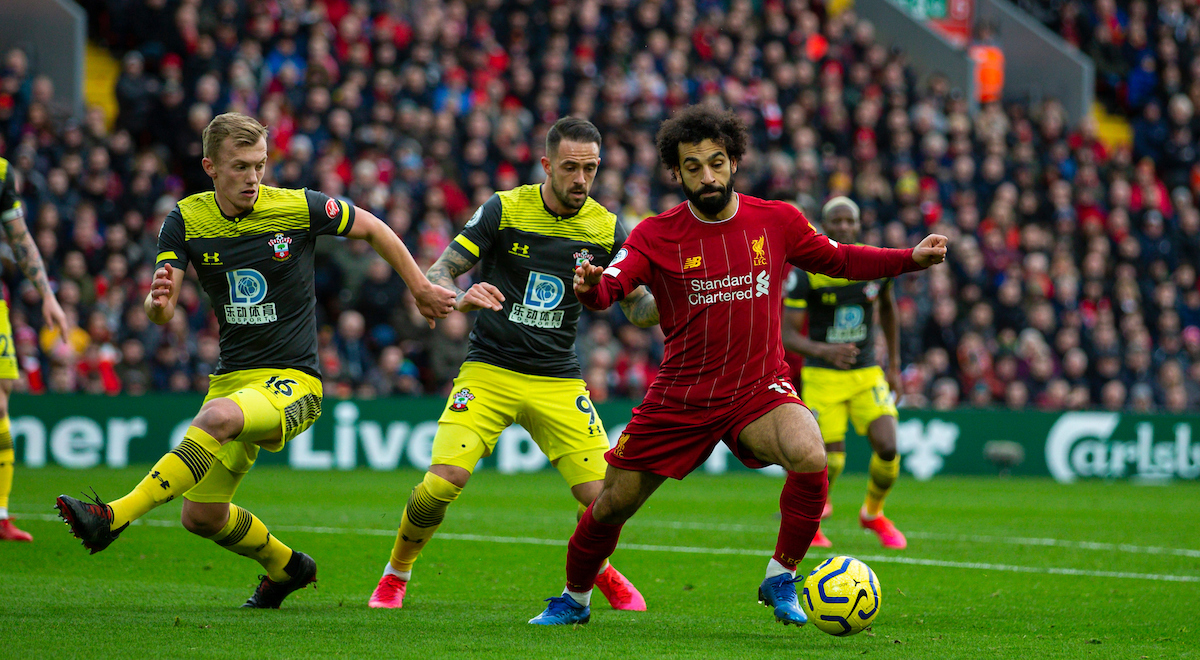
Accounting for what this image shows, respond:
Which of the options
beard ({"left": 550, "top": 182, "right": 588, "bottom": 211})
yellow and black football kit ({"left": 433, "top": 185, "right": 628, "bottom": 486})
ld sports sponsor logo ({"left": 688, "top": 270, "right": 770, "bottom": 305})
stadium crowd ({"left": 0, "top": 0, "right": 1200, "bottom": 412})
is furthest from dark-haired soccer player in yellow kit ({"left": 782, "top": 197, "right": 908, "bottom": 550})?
stadium crowd ({"left": 0, "top": 0, "right": 1200, "bottom": 412})

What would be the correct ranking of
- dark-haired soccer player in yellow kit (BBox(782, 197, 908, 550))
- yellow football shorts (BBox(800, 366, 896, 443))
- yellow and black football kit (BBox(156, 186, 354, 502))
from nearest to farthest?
yellow and black football kit (BBox(156, 186, 354, 502)) < dark-haired soccer player in yellow kit (BBox(782, 197, 908, 550)) < yellow football shorts (BBox(800, 366, 896, 443))

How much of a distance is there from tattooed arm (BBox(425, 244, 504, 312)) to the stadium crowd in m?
8.86

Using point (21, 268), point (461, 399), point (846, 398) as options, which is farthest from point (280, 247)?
point (846, 398)

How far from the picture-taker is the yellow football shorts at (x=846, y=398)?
1076cm

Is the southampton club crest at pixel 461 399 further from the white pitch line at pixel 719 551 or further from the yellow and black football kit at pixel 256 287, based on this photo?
the white pitch line at pixel 719 551

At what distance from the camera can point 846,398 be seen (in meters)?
10.8

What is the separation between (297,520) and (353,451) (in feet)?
18.7

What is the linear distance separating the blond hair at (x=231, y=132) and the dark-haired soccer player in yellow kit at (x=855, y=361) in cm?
512

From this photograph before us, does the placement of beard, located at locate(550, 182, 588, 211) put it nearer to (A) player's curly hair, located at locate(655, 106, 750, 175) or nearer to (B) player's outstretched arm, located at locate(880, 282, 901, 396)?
(A) player's curly hair, located at locate(655, 106, 750, 175)

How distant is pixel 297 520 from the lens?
441 inches

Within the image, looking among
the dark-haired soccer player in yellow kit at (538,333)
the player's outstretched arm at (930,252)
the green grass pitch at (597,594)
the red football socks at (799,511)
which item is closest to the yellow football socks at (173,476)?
the green grass pitch at (597,594)

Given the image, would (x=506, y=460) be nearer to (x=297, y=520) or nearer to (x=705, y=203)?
(x=297, y=520)

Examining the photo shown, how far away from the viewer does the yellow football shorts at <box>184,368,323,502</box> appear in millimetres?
6363

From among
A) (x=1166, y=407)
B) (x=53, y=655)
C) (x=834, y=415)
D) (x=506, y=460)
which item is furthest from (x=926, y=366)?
(x=53, y=655)
